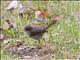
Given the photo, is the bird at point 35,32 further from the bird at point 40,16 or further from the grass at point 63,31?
the bird at point 40,16

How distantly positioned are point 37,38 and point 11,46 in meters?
0.41

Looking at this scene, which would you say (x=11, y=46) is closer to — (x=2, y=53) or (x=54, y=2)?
(x=2, y=53)

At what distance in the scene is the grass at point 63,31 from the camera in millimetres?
5262

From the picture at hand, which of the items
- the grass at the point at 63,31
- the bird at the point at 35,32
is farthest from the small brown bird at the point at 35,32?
the grass at the point at 63,31

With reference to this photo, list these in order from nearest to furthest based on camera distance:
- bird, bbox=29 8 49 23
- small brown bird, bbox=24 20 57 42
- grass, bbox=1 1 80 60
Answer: grass, bbox=1 1 80 60 < small brown bird, bbox=24 20 57 42 < bird, bbox=29 8 49 23

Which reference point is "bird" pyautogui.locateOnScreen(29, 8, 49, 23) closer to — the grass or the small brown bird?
the grass

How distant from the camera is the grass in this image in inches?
207

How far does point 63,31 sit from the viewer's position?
591 centimetres

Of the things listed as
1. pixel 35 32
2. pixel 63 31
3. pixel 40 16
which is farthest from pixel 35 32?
pixel 40 16

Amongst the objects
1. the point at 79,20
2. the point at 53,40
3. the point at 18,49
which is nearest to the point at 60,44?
the point at 53,40

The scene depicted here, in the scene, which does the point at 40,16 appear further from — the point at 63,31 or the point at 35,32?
the point at 35,32

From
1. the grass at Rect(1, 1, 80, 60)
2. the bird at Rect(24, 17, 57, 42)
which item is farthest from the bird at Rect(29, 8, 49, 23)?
the bird at Rect(24, 17, 57, 42)

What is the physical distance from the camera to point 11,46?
5621 millimetres

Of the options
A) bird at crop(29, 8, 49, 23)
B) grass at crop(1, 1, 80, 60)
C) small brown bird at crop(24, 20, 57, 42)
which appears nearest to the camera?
grass at crop(1, 1, 80, 60)
